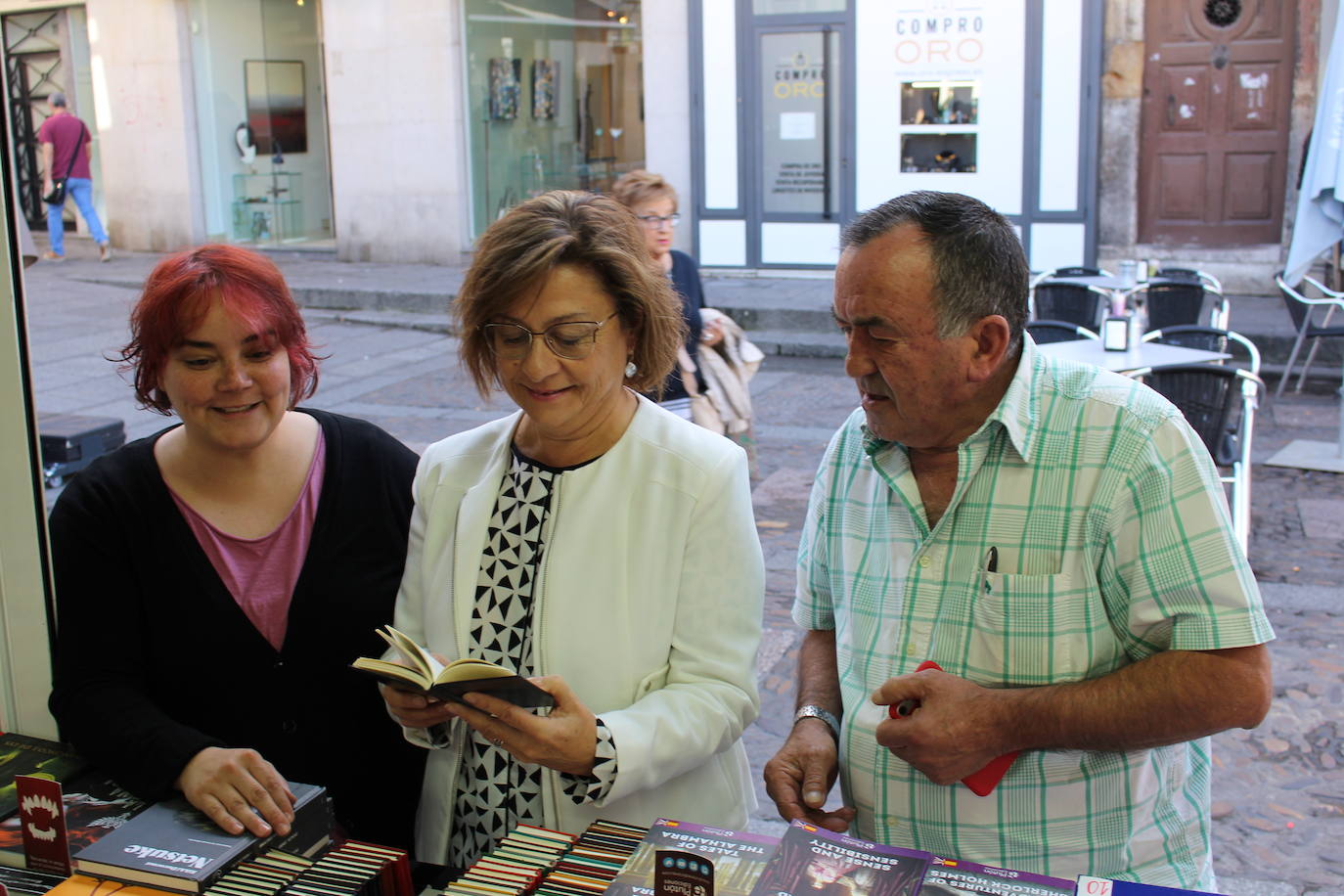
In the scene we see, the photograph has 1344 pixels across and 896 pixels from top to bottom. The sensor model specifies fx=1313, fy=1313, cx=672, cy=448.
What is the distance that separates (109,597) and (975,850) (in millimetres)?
1513

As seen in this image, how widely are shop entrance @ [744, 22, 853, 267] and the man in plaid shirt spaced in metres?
11.1

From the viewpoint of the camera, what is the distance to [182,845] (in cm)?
188

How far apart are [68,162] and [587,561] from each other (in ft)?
51.1

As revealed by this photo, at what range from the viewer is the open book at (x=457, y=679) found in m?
1.80

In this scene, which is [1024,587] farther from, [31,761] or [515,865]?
[31,761]

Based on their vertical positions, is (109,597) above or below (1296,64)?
below

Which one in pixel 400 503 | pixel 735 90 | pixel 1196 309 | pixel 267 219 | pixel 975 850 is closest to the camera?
pixel 975 850

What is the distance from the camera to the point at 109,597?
7.53 ft

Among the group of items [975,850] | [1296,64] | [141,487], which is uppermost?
[1296,64]

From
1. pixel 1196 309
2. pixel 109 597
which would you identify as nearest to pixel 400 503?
pixel 109 597

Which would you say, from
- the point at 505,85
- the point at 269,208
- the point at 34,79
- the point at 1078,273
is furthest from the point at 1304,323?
the point at 34,79

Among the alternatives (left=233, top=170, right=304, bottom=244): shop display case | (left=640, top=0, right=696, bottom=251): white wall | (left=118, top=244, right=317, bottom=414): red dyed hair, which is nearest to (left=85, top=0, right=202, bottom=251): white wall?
(left=233, top=170, right=304, bottom=244): shop display case

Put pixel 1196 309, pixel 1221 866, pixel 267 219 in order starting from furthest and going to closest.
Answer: pixel 267 219
pixel 1196 309
pixel 1221 866

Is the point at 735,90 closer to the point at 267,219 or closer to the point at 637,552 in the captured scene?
the point at 267,219
